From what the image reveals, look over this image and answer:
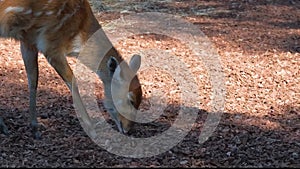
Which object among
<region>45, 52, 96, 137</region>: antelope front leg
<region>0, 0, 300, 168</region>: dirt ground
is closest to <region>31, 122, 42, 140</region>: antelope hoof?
<region>0, 0, 300, 168</region>: dirt ground

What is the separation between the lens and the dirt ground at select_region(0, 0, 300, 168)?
5.16 metres

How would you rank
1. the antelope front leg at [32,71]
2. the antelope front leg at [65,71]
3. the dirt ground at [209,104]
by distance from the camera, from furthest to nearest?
the antelope front leg at [32,71]
the antelope front leg at [65,71]
the dirt ground at [209,104]

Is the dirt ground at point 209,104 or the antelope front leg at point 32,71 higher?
the antelope front leg at point 32,71

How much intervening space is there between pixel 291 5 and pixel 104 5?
3.30 meters

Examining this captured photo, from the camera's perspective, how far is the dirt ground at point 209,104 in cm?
516

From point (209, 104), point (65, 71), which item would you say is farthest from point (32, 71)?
point (209, 104)

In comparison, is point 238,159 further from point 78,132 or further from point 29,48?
point 29,48

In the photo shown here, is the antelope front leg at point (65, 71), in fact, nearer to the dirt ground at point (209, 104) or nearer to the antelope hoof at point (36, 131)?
the dirt ground at point (209, 104)

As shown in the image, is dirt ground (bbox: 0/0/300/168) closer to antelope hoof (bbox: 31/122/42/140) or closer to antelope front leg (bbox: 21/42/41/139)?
antelope hoof (bbox: 31/122/42/140)

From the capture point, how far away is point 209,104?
21.6 ft

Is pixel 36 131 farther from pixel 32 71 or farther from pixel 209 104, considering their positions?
pixel 209 104

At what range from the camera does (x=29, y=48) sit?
575 cm

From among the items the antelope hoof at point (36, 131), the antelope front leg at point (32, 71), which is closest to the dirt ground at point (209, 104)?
the antelope hoof at point (36, 131)

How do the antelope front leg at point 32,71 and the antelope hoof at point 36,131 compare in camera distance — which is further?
the antelope front leg at point 32,71
